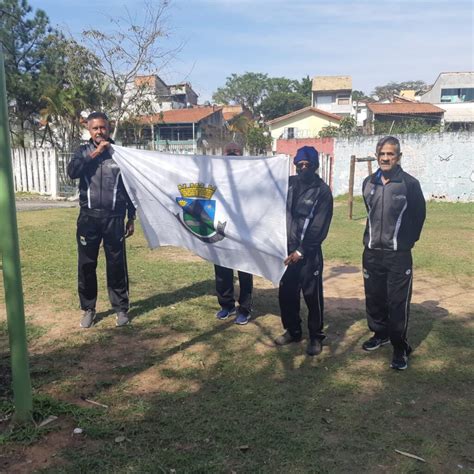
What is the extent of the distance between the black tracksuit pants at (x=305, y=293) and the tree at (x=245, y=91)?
62013 millimetres

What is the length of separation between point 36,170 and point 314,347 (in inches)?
677

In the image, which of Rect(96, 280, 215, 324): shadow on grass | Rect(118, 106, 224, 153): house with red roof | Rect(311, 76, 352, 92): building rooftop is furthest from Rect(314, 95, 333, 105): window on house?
Rect(96, 280, 215, 324): shadow on grass

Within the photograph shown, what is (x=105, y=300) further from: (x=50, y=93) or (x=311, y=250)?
(x=50, y=93)

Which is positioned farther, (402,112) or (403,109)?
(403,109)

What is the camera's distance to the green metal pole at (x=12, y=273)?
2898 mm

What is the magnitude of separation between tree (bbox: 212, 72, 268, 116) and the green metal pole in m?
63.4

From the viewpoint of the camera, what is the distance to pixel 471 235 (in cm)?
1120

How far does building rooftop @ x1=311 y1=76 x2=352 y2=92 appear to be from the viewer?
55.7 metres

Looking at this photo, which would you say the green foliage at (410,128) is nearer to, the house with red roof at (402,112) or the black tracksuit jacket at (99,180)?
the house with red roof at (402,112)

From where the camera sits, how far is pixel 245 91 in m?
65.8

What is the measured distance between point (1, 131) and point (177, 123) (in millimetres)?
38956

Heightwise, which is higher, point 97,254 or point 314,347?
point 97,254

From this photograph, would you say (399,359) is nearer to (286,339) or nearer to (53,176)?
(286,339)

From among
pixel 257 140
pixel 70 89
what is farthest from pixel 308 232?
pixel 257 140
